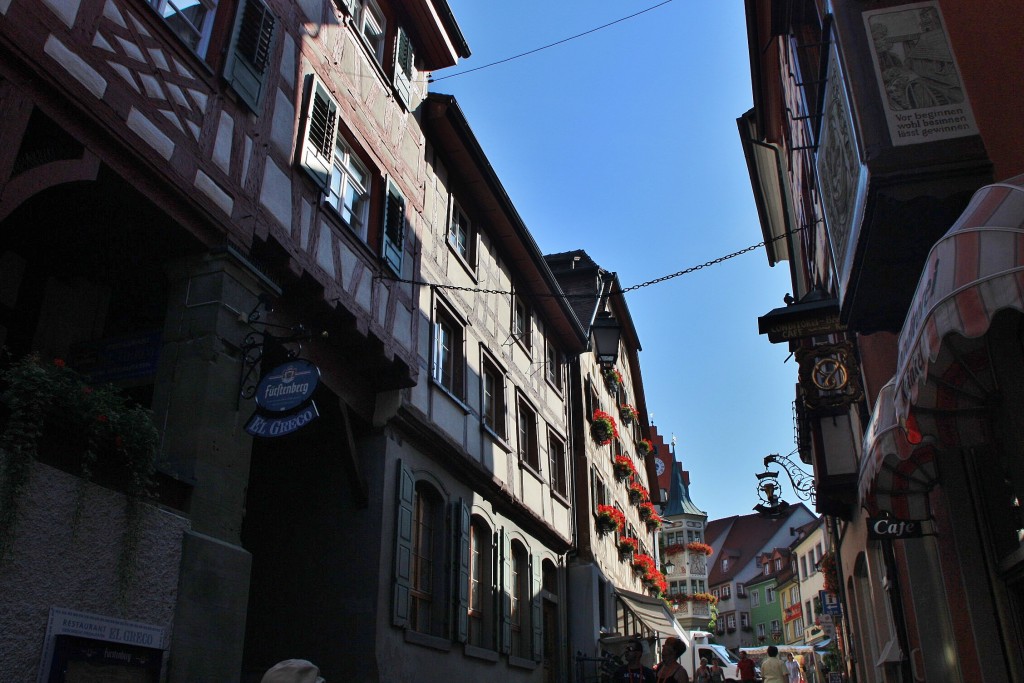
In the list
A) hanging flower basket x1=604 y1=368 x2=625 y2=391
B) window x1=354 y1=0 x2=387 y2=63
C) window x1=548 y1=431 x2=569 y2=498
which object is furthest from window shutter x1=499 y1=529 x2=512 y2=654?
hanging flower basket x1=604 y1=368 x2=625 y2=391

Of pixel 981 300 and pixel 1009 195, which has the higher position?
pixel 1009 195

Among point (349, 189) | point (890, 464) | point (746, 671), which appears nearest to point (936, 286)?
point (890, 464)

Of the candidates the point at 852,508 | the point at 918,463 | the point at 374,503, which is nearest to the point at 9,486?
the point at 374,503

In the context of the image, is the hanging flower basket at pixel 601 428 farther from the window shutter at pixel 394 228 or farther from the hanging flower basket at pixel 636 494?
the window shutter at pixel 394 228

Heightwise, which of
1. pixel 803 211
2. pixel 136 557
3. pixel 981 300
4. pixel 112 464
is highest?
pixel 803 211

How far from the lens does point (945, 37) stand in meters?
6.40

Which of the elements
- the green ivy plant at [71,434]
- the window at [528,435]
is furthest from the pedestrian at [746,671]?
the green ivy plant at [71,434]

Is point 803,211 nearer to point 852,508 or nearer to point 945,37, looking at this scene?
point 852,508

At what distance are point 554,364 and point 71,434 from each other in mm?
14321

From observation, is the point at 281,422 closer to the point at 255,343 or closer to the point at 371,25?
the point at 255,343

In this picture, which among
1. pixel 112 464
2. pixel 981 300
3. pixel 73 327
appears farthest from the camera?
pixel 73 327

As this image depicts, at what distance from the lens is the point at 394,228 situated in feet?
35.7

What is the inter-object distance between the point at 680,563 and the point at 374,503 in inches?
2384

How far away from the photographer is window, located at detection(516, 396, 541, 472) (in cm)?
1594
